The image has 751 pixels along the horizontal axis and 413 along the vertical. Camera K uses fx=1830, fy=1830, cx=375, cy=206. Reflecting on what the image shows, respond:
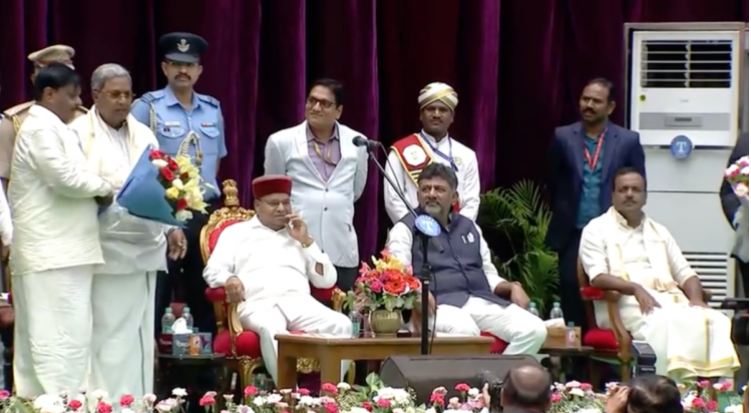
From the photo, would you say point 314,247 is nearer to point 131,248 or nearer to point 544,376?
point 131,248

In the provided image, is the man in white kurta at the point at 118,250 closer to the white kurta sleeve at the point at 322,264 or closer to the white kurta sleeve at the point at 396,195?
the white kurta sleeve at the point at 322,264

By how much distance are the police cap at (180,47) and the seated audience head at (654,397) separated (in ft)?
12.1

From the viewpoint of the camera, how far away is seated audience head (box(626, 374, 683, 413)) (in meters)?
4.92

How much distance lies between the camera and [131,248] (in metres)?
7.01

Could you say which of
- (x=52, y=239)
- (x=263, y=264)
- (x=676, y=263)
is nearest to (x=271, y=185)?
(x=263, y=264)

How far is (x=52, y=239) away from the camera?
679cm

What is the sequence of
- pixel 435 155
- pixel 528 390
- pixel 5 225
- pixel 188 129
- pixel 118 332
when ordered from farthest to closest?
pixel 435 155 → pixel 188 129 → pixel 5 225 → pixel 118 332 → pixel 528 390

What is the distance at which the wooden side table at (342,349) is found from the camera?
23.4 feet

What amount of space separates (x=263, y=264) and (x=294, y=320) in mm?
306

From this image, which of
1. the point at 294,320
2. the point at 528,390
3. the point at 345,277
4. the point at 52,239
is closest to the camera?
Result: the point at 528,390

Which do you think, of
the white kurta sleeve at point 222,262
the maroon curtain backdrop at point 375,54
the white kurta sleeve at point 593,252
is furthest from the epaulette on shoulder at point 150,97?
the white kurta sleeve at point 593,252

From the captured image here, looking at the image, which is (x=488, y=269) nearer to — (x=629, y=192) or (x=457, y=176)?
(x=457, y=176)

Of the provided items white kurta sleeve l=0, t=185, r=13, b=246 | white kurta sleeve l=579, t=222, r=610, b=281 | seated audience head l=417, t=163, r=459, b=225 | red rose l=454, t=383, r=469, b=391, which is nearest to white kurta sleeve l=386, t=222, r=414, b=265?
seated audience head l=417, t=163, r=459, b=225

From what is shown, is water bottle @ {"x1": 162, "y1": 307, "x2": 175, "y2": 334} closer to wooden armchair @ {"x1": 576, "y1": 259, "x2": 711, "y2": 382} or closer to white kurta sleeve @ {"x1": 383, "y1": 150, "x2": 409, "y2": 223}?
white kurta sleeve @ {"x1": 383, "y1": 150, "x2": 409, "y2": 223}
